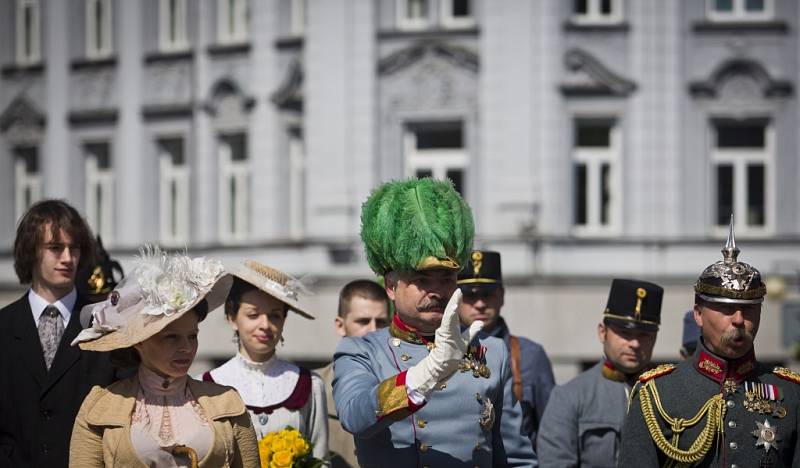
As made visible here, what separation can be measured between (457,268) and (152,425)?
4.65ft

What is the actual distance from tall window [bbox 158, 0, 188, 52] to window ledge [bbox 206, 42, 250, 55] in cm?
111

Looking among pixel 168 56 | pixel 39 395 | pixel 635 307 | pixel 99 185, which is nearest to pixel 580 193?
pixel 168 56

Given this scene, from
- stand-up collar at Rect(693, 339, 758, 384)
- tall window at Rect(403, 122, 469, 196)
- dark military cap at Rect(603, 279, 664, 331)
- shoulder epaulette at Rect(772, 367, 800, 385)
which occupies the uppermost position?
tall window at Rect(403, 122, 469, 196)

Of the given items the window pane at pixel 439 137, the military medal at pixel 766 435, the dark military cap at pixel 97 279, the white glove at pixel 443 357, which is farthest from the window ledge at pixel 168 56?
the white glove at pixel 443 357

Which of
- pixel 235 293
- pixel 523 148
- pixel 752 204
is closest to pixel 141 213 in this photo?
pixel 523 148

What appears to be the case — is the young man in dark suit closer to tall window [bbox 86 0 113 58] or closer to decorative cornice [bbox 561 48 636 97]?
decorative cornice [bbox 561 48 636 97]

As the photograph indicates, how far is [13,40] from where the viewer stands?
2564 centimetres

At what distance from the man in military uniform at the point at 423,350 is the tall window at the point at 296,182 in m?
16.7

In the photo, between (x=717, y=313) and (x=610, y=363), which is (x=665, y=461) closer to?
(x=717, y=313)

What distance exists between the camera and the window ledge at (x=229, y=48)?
73.2 feet

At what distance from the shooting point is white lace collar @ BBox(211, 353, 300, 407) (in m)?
6.89

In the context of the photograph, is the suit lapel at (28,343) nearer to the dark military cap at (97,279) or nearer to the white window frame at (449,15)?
the dark military cap at (97,279)

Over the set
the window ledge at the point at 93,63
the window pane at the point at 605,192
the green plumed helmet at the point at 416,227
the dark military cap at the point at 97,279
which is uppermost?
the window ledge at the point at 93,63

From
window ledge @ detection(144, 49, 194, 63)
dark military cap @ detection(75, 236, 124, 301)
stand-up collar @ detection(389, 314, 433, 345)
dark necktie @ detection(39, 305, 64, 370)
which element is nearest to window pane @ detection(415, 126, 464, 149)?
window ledge @ detection(144, 49, 194, 63)
